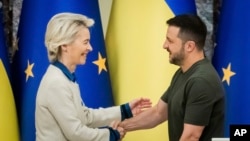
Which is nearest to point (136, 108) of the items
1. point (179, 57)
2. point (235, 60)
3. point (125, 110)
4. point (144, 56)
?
point (125, 110)

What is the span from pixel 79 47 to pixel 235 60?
2.39ft

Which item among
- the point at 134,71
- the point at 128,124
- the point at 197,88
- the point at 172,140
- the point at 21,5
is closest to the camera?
the point at 197,88

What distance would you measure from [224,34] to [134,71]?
43 cm

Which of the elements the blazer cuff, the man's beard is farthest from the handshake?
the man's beard

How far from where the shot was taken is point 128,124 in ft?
6.44

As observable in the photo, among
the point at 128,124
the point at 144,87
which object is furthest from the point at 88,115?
the point at 144,87

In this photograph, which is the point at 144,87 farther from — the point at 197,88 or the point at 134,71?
the point at 197,88

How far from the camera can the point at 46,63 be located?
2.10 metres

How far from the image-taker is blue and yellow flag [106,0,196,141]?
6.73 ft

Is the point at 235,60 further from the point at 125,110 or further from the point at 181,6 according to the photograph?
the point at 125,110

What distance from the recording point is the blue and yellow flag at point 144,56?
205 centimetres

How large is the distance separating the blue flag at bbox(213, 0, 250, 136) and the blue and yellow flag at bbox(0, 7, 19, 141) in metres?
0.90

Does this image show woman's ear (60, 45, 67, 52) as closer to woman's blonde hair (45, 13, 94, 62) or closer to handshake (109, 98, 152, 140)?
woman's blonde hair (45, 13, 94, 62)

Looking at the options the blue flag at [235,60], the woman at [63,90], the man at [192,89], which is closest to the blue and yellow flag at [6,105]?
the woman at [63,90]
